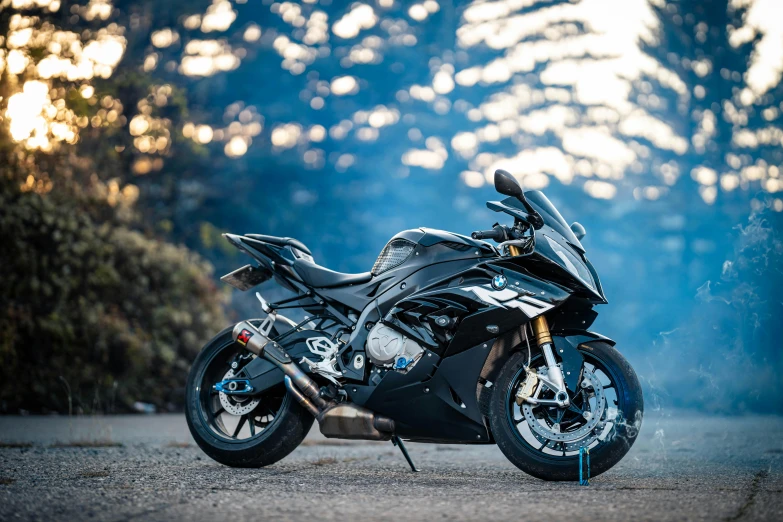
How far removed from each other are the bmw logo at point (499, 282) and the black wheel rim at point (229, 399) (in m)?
1.66

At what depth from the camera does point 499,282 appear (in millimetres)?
5289

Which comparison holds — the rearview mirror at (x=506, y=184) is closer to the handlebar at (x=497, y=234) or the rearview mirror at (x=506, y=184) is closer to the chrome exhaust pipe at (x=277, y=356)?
the handlebar at (x=497, y=234)

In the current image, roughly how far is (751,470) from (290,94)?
22.4 m

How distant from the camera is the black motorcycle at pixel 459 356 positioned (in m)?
5.14

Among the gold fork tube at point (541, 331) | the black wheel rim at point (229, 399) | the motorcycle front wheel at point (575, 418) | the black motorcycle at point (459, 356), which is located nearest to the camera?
the motorcycle front wheel at point (575, 418)

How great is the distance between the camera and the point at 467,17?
27750mm

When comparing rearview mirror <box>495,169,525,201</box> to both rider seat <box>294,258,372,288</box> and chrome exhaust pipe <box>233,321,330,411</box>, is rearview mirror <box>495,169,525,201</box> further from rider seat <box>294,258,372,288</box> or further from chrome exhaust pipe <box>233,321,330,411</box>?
chrome exhaust pipe <box>233,321,330,411</box>

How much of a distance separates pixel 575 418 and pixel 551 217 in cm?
117

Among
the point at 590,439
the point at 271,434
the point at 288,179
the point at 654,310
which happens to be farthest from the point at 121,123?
the point at 590,439

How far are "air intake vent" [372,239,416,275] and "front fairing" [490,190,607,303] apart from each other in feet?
2.16

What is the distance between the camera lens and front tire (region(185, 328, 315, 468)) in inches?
236

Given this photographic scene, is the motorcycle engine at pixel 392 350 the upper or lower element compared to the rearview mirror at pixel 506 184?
lower

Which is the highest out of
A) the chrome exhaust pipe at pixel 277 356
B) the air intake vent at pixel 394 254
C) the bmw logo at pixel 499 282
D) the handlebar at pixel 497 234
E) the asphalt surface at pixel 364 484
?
the handlebar at pixel 497 234

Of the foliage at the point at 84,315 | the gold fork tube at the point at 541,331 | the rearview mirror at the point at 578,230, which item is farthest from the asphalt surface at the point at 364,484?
the foliage at the point at 84,315
